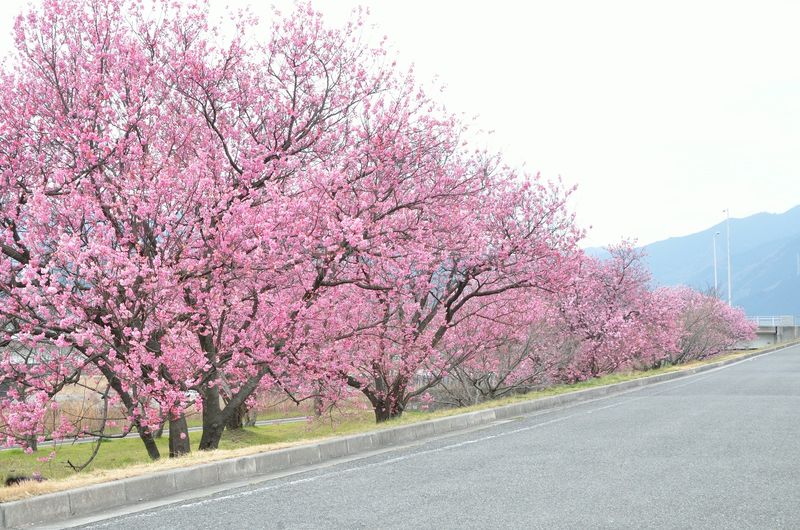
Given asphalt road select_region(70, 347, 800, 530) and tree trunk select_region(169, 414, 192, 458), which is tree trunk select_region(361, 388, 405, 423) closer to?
tree trunk select_region(169, 414, 192, 458)

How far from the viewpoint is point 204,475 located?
8516 mm

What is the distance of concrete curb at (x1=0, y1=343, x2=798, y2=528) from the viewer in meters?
6.71

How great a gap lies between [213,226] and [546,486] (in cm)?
796

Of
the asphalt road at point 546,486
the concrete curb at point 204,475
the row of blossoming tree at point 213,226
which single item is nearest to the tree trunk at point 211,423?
the row of blossoming tree at point 213,226

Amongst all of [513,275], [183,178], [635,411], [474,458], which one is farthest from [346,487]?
[513,275]

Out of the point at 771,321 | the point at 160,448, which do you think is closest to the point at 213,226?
the point at 160,448

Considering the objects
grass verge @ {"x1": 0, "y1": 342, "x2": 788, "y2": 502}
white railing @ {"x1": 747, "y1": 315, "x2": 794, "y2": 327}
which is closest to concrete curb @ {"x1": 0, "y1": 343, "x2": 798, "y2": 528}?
grass verge @ {"x1": 0, "y1": 342, "x2": 788, "y2": 502}

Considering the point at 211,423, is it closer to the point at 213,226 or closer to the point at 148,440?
the point at 148,440

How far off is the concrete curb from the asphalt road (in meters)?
0.56

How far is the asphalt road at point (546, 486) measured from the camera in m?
6.25

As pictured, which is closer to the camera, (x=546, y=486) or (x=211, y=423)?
(x=546, y=486)

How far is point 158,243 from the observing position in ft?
46.4

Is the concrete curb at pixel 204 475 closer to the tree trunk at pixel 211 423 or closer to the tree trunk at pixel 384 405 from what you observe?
the tree trunk at pixel 211 423

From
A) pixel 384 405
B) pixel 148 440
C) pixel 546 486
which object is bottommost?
pixel 384 405
